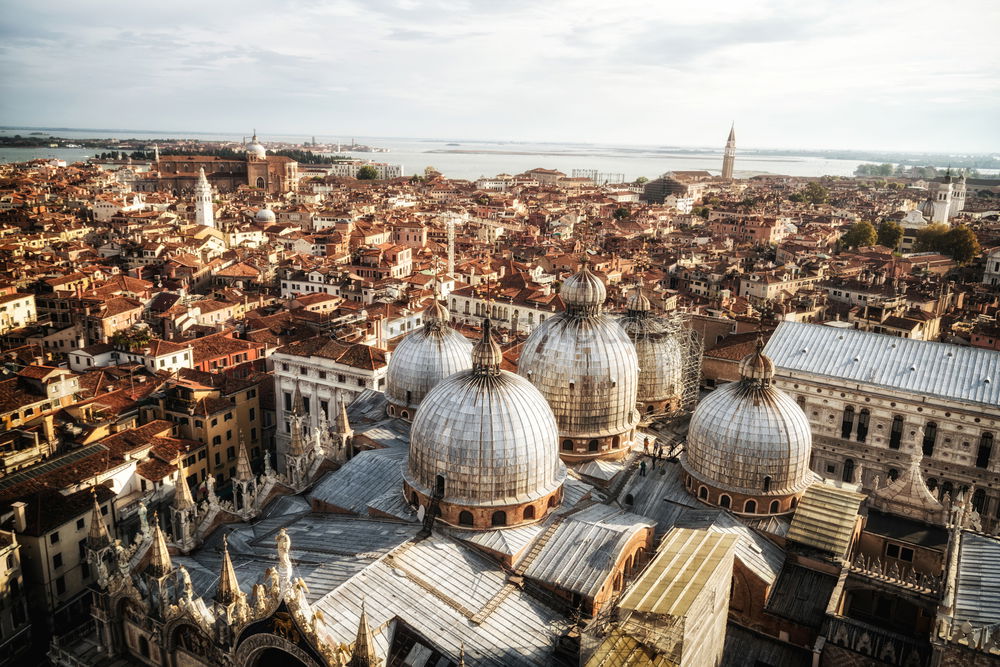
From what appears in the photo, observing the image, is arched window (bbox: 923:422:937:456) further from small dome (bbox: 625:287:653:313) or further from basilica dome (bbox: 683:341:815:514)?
small dome (bbox: 625:287:653:313)

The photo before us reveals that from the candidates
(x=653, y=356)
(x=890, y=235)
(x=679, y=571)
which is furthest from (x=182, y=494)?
(x=890, y=235)

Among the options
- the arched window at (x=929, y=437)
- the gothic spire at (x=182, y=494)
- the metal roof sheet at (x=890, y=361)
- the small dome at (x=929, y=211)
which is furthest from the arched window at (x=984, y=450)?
the small dome at (x=929, y=211)

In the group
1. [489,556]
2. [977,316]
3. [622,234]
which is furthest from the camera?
[622,234]

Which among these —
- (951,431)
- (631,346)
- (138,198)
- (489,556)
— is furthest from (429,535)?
(138,198)

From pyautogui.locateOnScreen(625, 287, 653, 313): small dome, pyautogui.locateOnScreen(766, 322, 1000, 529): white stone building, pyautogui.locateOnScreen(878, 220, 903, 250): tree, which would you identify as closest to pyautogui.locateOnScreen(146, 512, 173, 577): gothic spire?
pyautogui.locateOnScreen(625, 287, 653, 313): small dome

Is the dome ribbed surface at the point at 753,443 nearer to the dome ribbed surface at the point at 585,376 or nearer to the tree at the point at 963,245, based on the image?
the dome ribbed surface at the point at 585,376

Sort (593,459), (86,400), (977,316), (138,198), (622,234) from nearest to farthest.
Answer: (593,459) → (86,400) → (977,316) → (622,234) → (138,198)

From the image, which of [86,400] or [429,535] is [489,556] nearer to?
[429,535]

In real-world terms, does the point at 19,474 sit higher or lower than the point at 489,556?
lower
